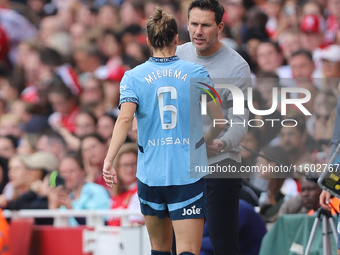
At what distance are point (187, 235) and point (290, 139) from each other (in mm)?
2318

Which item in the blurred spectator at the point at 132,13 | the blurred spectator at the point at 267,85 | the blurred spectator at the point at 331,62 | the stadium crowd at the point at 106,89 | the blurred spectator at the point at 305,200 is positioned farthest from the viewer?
the blurred spectator at the point at 132,13

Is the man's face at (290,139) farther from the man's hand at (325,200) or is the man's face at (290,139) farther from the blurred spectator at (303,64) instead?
the blurred spectator at (303,64)

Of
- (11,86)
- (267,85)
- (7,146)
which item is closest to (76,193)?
(7,146)

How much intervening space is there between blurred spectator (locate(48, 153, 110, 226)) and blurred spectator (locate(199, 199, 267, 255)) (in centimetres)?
164

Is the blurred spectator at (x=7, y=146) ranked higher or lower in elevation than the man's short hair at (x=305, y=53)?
lower

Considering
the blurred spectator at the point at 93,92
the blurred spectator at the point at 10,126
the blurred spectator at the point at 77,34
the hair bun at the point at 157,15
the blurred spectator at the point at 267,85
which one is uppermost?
the blurred spectator at the point at 77,34

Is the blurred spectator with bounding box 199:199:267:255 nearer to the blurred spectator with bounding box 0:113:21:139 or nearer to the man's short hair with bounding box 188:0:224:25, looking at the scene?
the man's short hair with bounding box 188:0:224:25

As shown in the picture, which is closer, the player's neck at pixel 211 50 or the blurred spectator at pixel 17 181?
the player's neck at pixel 211 50

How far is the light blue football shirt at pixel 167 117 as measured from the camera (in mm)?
3701

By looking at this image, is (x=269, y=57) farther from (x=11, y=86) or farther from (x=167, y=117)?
(x=167, y=117)

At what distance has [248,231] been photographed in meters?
5.55

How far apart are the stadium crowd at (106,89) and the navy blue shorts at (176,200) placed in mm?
1010

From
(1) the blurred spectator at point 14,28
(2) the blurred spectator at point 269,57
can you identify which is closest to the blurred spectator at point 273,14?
(2) the blurred spectator at point 269,57

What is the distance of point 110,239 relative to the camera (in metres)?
6.01
